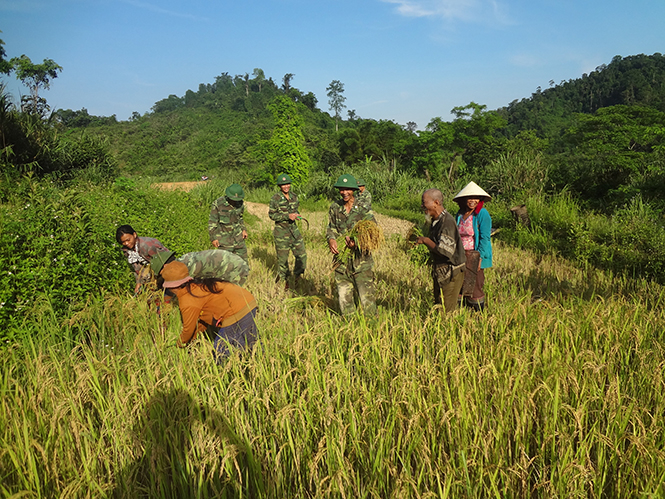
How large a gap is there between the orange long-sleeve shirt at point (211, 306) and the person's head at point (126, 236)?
164 cm

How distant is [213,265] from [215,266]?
0.07ft

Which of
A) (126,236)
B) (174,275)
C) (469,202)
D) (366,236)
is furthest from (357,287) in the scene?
(126,236)

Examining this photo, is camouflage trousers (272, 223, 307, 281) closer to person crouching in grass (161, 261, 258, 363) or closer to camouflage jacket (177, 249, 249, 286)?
camouflage jacket (177, 249, 249, 286)

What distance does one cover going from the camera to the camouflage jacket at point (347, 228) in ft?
15.4

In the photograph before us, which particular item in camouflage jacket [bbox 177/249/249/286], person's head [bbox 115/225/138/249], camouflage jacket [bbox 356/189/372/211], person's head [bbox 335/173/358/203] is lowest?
camouflage jacket [bbox 177/249/249/286]

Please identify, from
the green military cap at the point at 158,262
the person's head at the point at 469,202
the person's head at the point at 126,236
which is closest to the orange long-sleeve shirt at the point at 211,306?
the green military cap at the point at 158,262

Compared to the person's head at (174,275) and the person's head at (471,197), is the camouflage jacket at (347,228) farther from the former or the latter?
the person's head at (174,275)

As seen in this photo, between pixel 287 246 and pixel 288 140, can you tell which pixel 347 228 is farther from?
pixel 288 140

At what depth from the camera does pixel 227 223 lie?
645 centimetres

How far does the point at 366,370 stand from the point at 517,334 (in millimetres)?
1377

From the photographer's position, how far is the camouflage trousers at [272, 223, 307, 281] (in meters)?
6.70

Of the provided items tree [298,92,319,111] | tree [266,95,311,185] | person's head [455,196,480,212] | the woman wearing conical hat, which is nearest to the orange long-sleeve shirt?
the woman wearing conical hat

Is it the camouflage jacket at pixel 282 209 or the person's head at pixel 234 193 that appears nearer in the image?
the person's head at pixel 234 193

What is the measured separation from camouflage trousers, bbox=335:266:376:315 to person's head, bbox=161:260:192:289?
218cm
